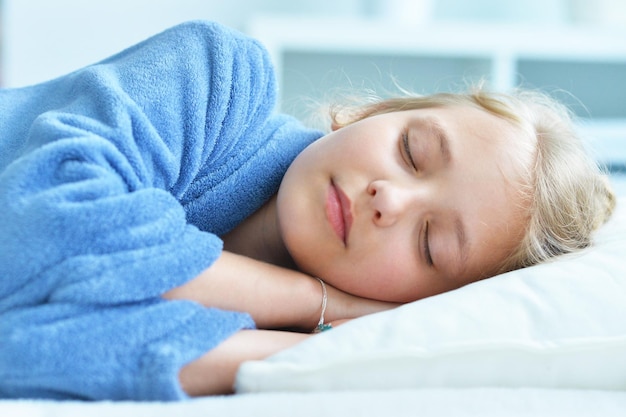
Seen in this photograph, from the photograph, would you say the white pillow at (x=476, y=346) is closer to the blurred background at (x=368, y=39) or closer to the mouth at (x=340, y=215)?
the mouth at (x=340, y=215)

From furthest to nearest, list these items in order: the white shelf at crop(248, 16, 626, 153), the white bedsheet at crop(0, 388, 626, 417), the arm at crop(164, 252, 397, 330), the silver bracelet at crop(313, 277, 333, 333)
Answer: the white shelf at crop(248, 16, 626, 153) → the silver bracelet at crop(313, 277, 333, 333) → the arm at crop(164, 252, 397, 330) → the white bedsheet at crop(0, 388, 626, 417)

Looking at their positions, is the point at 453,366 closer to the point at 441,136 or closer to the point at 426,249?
the point at 426,249

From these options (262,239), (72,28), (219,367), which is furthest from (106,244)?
(72,28)

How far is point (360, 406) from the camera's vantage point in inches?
24.3

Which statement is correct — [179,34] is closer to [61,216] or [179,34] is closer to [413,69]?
[61,216]

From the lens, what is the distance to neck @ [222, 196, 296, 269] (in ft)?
3.46

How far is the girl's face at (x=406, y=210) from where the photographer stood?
0.91m

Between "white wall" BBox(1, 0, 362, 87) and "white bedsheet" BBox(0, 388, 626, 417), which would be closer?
"white bedsheet" BBox(0, 388, 626, 417)

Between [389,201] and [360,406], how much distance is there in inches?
12.4

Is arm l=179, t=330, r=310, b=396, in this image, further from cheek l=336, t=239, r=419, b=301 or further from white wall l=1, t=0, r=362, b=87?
white wall l=1, t=0, r=362, b=87

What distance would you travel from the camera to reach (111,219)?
71 cm

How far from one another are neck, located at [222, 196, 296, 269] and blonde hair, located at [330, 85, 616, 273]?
190 millimetres

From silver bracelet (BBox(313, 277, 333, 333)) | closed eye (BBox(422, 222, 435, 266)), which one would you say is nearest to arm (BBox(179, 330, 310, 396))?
silver bracelet (BBox(313, 277, 333, 333))

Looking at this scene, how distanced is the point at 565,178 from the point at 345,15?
198 centimetres
